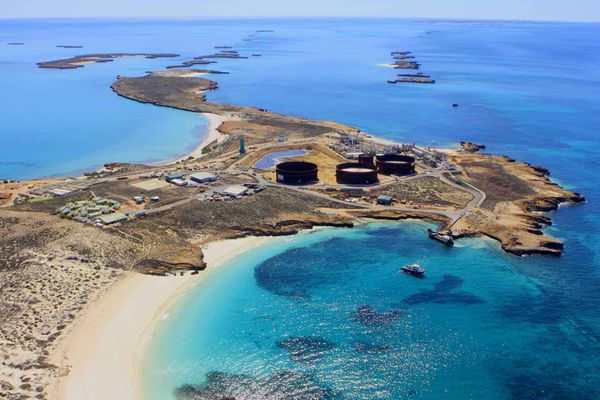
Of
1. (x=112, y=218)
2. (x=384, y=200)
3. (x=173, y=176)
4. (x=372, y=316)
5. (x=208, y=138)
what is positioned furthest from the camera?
(x=208, y=138)

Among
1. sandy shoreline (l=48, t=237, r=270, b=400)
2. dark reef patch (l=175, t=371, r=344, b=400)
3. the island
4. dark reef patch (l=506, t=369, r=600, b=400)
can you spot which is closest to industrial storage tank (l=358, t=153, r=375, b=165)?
the island

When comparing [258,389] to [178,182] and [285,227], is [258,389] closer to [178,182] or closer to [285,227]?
[285,227]

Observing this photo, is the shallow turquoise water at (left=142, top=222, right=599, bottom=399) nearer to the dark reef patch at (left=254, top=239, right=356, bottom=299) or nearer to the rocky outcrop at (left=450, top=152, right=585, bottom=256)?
the dark reef patch at (left=254, top=239, right=356, bottom=299)

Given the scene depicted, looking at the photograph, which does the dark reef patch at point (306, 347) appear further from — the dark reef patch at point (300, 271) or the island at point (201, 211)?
the island at point (201, 211)

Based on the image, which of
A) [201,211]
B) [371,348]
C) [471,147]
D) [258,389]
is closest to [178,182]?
[201,211]

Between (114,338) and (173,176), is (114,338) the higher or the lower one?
the lower one
